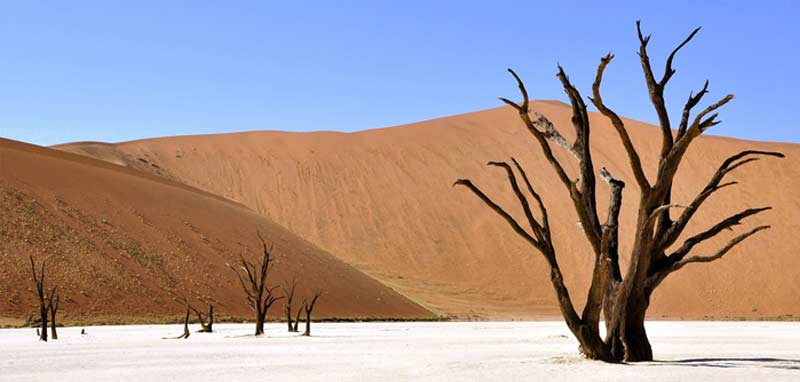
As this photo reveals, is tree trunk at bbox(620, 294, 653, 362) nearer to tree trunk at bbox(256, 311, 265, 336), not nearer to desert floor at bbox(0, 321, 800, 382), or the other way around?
desert floor at bbox(0, 321, 800, 382)

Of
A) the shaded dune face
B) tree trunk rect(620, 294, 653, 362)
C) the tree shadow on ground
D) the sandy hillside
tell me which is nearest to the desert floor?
the tree shadow on ground

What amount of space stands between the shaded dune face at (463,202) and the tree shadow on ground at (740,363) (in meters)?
36.5

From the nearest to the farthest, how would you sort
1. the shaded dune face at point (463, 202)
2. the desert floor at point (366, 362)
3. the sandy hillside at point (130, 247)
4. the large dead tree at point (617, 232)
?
the desert floor at point (366, 362) → the large dead tree at point (617, 232) → the sandy hillside at point (130, 247) → the shaded dune face at point (463, 202)

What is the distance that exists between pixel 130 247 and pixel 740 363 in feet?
112

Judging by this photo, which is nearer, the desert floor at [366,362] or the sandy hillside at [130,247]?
the desert floor at [366,362]

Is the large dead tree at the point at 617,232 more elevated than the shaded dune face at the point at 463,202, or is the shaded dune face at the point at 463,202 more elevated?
the shaded dune face at the point at 463,202

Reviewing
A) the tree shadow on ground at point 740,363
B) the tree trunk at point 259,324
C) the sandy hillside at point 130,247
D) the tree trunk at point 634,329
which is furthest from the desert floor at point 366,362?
the sandy hillside at point 130,247

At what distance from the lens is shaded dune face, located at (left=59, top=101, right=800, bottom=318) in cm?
5919

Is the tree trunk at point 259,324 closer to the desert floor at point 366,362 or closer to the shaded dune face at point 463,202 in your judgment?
the desert floor at point 366,362

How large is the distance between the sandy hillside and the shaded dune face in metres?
7.37

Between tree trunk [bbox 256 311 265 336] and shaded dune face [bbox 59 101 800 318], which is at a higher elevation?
shaded dune face [bbox 59 101 800 318]

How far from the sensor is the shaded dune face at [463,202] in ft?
194

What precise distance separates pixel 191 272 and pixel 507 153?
40.6 m

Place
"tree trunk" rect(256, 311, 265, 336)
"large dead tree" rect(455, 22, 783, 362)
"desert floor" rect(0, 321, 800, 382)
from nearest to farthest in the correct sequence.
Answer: "desert floor" rect(0, 321, 800, 382), "large dead tree" rect(455, 22, 783, 362), "tree trunk" rect(256, 311, 265, 336)
